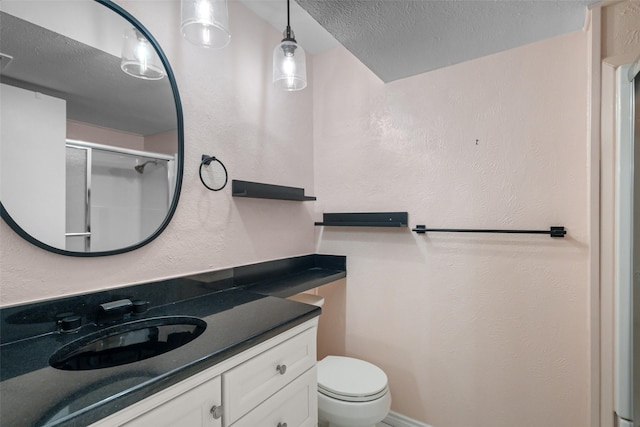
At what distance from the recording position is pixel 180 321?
1.15 metres

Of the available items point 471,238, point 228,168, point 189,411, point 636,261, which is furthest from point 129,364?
point 636,261

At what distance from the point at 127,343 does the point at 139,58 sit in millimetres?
1145

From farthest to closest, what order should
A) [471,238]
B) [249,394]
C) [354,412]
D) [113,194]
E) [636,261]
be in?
[471,238]
[354,412]
[113,194]
[636,261]
[249,394]

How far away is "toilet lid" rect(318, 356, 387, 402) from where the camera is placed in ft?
4.71

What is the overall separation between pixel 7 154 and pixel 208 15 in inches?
32.2

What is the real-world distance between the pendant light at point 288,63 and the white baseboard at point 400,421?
6.81ft

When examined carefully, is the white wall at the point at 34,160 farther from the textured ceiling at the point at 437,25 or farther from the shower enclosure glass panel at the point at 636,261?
the shower enclosure glass panel at the point at 636,261

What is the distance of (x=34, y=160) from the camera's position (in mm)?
979

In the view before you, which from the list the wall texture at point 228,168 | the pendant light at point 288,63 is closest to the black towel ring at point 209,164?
the wall texture at point 228,168

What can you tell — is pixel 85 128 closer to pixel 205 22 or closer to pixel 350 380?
pixel 205 22

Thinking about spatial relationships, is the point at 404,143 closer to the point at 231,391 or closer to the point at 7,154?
the point at 231,391

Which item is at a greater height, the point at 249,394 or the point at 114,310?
the point at 114,310

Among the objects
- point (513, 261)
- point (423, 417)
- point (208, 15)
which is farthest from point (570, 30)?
point (423, 417)

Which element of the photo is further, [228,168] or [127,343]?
[228,168]
